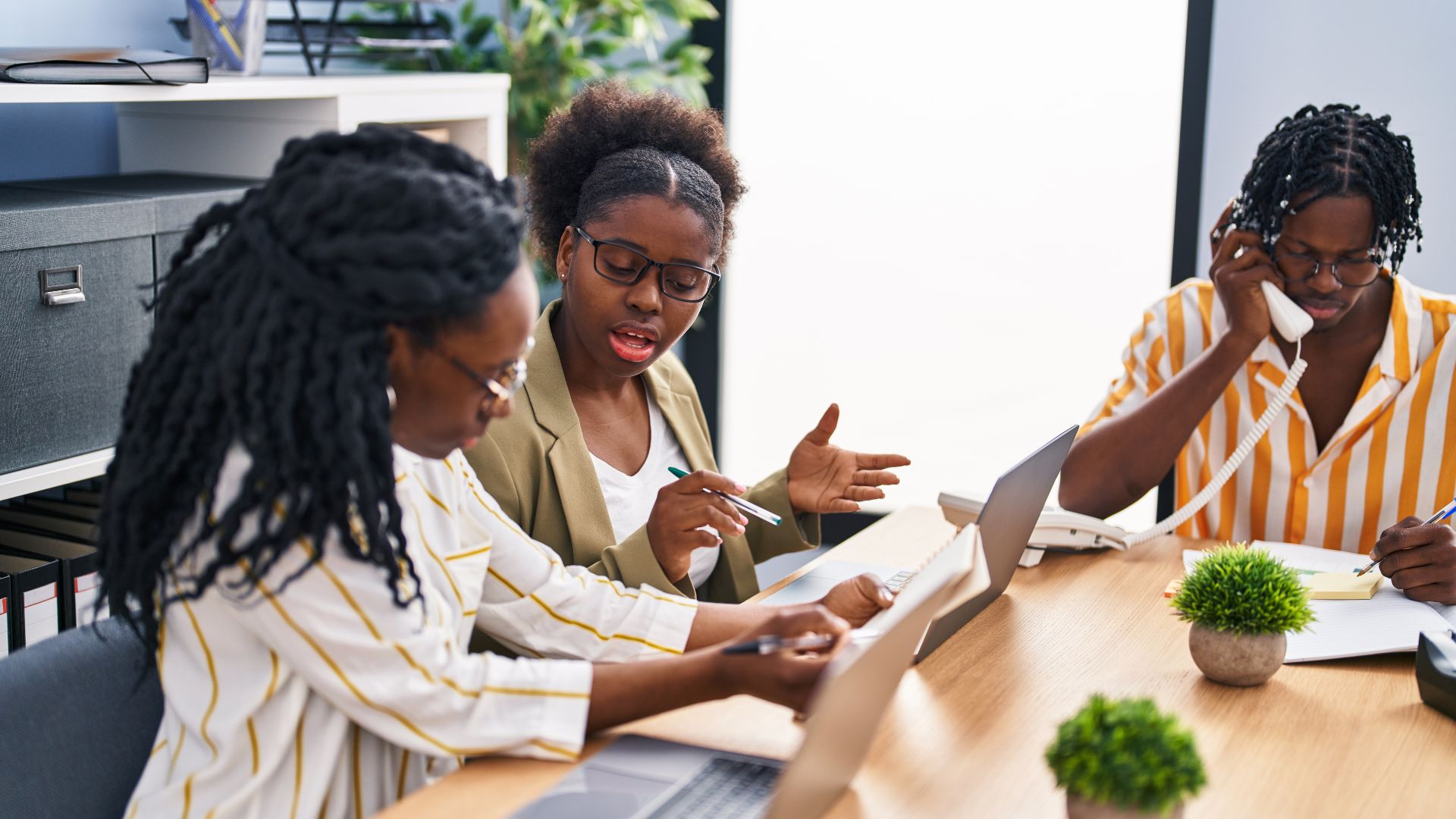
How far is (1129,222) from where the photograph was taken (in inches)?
123

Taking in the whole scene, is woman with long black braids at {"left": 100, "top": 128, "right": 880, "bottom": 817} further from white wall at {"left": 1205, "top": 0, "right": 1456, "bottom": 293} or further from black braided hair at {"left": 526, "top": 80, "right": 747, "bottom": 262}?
white wall at {"left": 1205, "top": 0, "right": 1456, "bottom": 293}

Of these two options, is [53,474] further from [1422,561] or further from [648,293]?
[1422,561]

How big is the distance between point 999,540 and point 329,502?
2.63 feet

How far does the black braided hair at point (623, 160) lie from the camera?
1.79 meters

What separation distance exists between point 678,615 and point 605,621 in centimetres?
8

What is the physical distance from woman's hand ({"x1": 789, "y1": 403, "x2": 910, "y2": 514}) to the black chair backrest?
2.95ft

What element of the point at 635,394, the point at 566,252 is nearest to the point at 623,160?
the point at 566,252

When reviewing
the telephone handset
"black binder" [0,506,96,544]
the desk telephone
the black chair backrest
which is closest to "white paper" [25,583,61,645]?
"black binder" [0,506,96,544]

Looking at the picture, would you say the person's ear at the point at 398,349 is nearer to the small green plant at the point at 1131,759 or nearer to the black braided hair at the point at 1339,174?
the small green plant at the point at 1131,759

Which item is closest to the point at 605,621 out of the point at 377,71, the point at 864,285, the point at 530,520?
the point at 530,520

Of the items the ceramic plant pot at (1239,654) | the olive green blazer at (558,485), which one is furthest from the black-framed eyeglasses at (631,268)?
the ceramic plant pot at (1239,654)

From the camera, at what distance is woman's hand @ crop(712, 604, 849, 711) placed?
1105 millimetres

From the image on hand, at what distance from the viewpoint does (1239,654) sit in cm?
135

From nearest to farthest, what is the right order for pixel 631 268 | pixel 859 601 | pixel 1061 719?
pixel 1061 719 → pixel 859 601 → pixel 631 268
